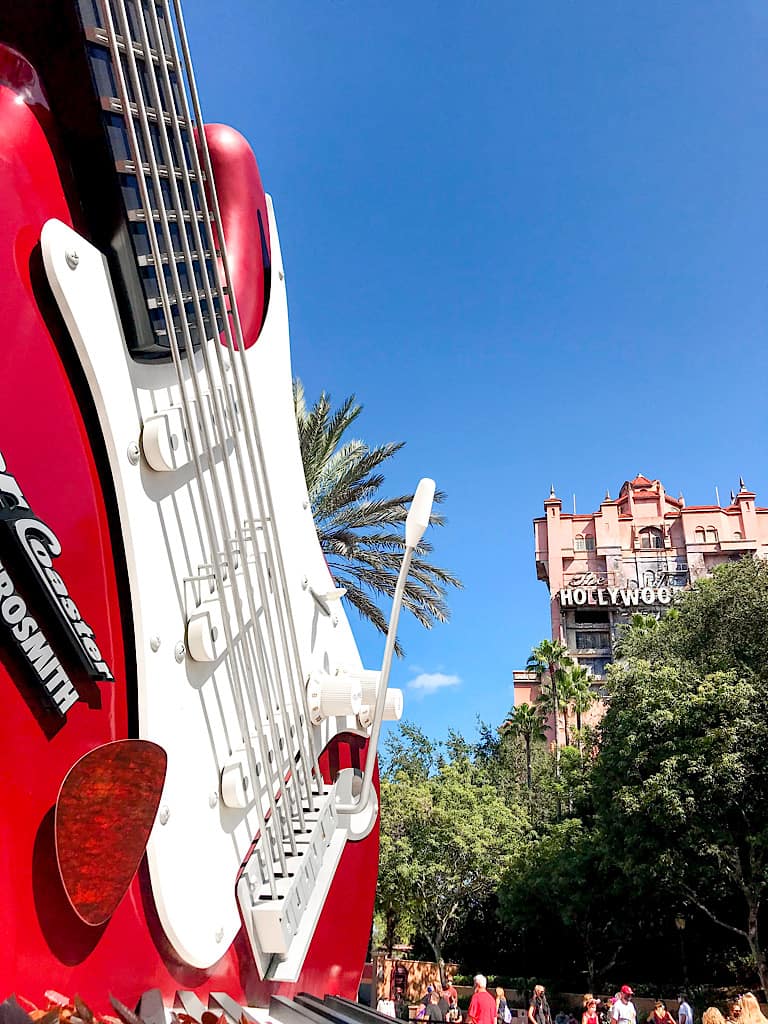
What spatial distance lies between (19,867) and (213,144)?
12.8ft

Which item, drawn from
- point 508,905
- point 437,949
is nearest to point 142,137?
point 508,905

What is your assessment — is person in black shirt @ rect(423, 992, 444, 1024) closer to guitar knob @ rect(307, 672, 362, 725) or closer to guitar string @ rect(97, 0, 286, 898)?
guitar knob @ rect(307, 672, 362, 725)

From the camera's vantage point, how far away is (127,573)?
3221 millimetres

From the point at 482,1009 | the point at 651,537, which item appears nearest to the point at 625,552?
the point at 651,537

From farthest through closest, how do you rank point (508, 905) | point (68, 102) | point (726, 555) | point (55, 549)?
point (726, 555) < point (508, 905) < point (68, 102) < point (55, 549)

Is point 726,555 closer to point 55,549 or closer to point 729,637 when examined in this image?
point 729,637

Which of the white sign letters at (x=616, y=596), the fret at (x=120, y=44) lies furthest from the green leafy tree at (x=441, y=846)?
the white sign letters at (x=616, y=596)

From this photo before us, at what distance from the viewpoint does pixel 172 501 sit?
3564 mm

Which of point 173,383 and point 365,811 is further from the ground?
point 173,383

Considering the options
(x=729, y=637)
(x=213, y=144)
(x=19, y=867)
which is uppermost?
(x=729, y=637)

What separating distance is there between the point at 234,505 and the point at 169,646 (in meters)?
0.76

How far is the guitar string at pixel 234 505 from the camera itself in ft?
10.8

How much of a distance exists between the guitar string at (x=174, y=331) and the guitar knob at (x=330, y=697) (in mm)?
908

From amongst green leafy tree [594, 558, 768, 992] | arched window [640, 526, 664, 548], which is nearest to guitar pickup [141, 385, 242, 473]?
green leafy tree [594, 558, 768, 992]
